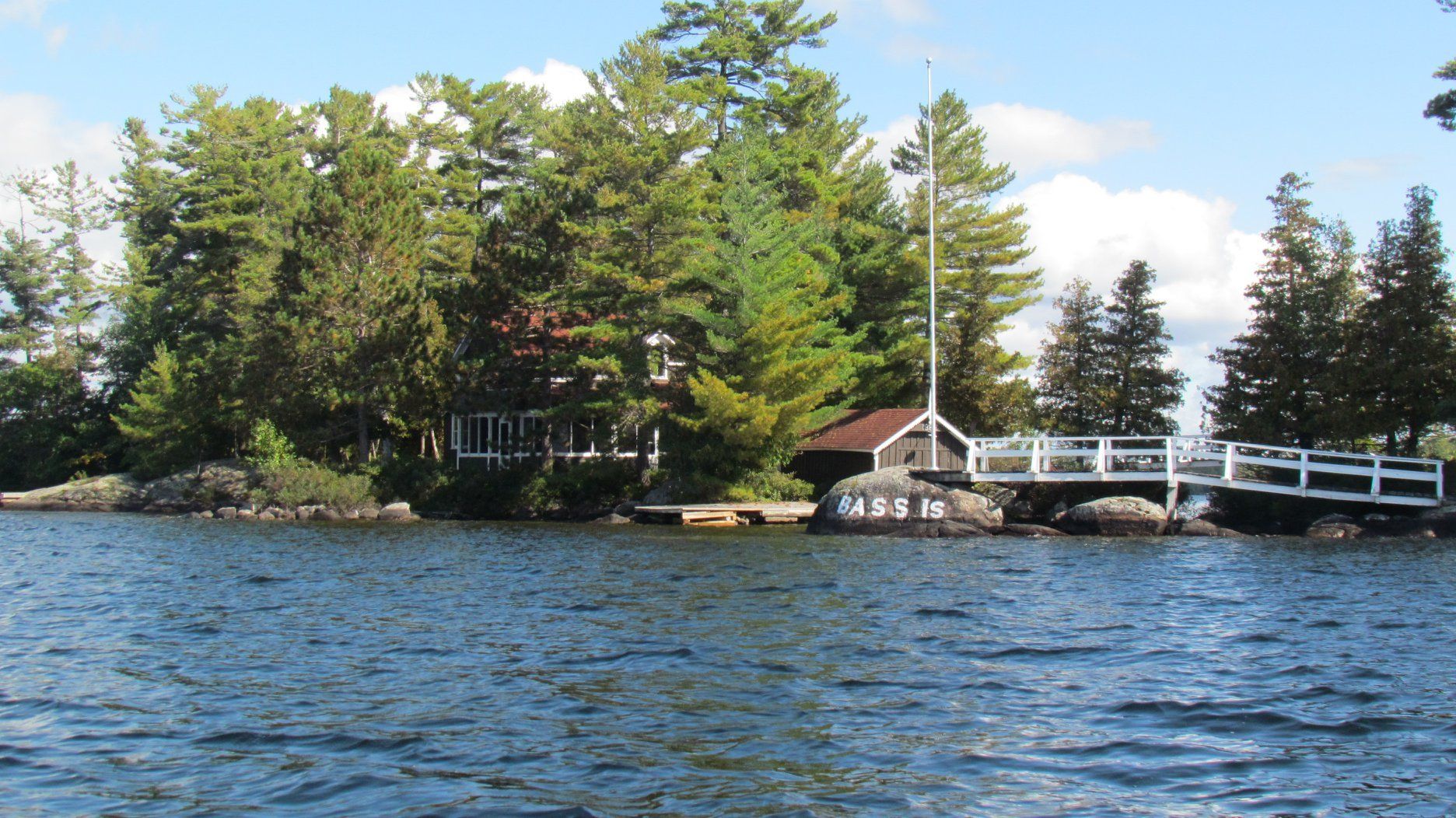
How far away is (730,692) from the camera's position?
10508mm

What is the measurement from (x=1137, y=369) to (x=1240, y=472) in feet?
30.8

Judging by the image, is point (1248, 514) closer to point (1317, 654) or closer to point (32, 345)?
point (1317, 654)

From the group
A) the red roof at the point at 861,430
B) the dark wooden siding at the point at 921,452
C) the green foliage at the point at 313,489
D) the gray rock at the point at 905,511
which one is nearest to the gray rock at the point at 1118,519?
the gray rock at the point at 905,511

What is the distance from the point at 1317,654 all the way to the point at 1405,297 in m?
25.1

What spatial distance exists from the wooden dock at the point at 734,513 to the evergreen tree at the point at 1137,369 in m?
13.3

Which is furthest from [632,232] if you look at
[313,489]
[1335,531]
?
[1335,531]

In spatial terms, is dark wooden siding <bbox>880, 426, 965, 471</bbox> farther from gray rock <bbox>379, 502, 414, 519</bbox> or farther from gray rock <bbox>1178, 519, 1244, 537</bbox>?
gray rock <bbox>379, 502, 414, 519</bbox>

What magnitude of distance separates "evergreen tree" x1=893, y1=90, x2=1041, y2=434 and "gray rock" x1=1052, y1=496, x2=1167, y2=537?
1263 cm

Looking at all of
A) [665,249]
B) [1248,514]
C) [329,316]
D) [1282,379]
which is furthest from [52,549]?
[1282,379]

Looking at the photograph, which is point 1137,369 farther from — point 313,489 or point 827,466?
point 313,489

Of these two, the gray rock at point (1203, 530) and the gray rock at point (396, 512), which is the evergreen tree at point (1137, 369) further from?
the gray rock at point (396, 512)

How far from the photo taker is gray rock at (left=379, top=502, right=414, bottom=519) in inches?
1464

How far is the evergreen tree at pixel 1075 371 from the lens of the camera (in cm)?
→ 4203

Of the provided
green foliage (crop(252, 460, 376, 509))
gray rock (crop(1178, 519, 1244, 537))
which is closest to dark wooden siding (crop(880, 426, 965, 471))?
gray rock (crop(1178, 519, 1244, 537))
